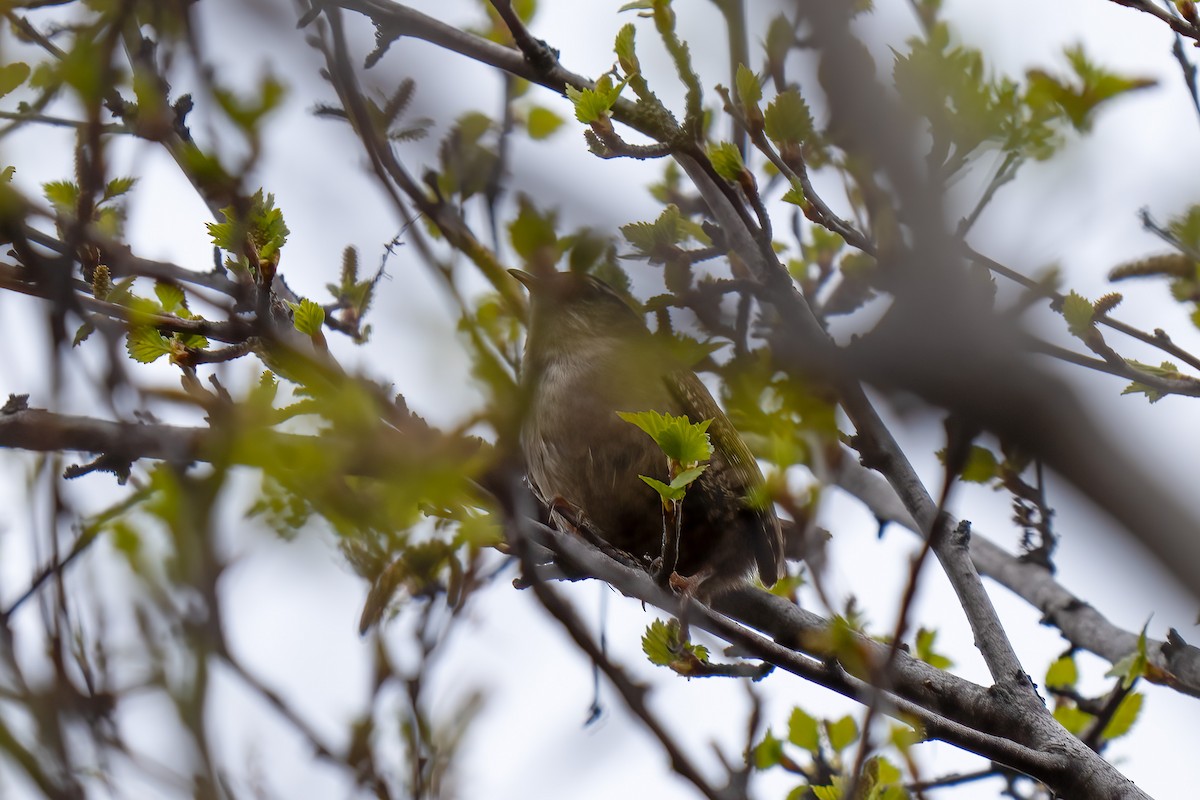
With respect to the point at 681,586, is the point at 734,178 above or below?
above

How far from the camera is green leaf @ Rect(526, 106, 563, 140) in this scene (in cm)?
437

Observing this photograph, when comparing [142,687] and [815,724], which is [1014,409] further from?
[815,724]

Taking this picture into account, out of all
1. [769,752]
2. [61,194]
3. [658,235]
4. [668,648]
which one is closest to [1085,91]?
[658,235]

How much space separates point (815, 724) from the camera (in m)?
3.72

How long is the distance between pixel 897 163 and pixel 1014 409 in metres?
0.43

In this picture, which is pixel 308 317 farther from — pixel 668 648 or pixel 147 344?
pixel 668 648

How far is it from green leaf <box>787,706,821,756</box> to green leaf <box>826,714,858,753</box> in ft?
0.32

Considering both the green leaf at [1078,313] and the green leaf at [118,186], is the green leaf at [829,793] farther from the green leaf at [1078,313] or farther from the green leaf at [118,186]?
the green leaf at [118,186]

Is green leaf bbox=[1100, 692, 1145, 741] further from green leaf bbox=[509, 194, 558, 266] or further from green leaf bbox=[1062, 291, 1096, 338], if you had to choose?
green leaf bbox=[509, 194, 558, 266]

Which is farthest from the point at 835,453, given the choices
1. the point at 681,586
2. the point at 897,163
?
the point at 897,163

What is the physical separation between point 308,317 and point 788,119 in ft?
4.35

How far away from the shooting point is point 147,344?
2.69m

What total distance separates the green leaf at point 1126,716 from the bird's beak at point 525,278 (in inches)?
94.8

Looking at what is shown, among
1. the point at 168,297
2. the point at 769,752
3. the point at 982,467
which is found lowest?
the point at 769,752
